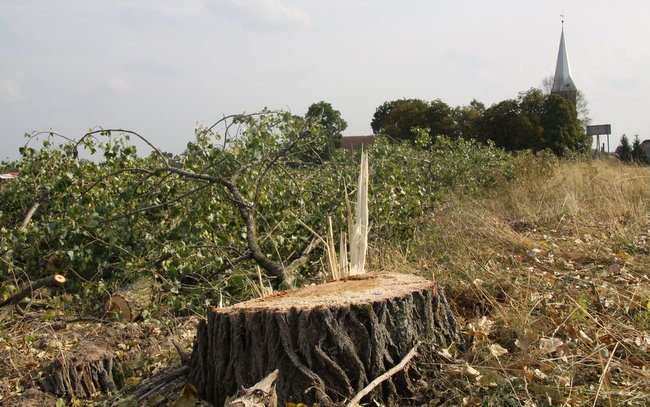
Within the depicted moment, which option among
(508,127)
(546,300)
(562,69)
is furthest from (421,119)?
(562,69)

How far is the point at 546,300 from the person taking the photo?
11.8 feet

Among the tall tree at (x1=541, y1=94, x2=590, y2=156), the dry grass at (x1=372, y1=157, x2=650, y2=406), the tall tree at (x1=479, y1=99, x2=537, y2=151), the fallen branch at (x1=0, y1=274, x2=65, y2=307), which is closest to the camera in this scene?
the dry grass at (x1=372, y1=157, x2=650, y2=406)

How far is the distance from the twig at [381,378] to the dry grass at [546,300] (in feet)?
0.55

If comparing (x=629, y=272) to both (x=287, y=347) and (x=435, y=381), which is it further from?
(x=287, y=347)

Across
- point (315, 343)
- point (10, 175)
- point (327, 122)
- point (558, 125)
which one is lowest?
point (315, 343)

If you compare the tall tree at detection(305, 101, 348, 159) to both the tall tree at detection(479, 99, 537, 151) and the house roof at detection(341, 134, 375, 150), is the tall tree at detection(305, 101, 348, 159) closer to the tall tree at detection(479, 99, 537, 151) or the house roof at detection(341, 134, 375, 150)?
the house roof at detection(341, 134, 375, 150)

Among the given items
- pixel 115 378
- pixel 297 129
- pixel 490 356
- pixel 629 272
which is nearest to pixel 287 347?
pixel 490 356

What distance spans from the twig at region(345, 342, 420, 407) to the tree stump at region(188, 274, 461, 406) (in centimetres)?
4

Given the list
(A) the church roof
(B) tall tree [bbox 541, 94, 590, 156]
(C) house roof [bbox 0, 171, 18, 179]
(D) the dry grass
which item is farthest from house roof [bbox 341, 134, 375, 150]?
(A) the church roof

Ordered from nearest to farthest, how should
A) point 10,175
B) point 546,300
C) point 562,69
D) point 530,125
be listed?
point 546,300
point 10,175
point 530,125
point 562,69

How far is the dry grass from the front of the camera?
2.70 metres

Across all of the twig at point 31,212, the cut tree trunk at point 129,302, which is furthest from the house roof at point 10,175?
the cut tree trunk at point 129,302

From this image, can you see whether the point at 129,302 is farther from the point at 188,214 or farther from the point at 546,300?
the point at 546,300

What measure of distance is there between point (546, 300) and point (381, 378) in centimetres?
145
